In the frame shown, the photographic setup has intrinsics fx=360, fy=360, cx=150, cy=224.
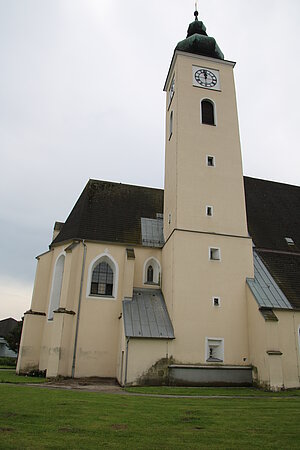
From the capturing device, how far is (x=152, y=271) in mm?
21719

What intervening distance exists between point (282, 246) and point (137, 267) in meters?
9.12

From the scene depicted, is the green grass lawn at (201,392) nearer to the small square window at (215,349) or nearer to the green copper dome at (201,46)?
the small square window at (215,349)

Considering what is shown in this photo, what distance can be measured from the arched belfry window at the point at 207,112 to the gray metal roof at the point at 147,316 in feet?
35.9

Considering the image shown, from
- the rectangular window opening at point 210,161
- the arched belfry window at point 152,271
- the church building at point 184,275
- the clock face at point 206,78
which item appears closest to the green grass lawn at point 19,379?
the church building at point 184,275

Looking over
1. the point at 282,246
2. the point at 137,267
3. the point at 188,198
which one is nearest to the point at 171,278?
the point at 137,267

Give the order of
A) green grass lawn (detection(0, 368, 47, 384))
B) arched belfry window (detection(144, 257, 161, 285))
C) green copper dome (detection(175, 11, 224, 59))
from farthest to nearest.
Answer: green copper dome (detection(175, 11, 224, 59)), arched belfry window (detection(144, 257, 161, 285)), green grass lawn (detection(0, 368, 47, 384))

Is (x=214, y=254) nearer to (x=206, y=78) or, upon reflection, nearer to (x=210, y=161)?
(x=210, y=161)

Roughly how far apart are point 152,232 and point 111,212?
298 centimetres

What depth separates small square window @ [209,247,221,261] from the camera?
19031mm

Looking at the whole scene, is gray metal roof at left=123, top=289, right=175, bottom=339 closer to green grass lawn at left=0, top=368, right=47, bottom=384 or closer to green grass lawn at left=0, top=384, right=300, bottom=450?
green grass lawn at left=0, top=368, right=47, bottom=384

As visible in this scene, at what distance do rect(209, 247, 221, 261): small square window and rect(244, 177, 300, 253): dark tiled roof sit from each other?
3.89 meters

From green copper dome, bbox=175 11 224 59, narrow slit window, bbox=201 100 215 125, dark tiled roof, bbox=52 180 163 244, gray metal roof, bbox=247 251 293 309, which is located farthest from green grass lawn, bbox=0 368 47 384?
green copper dome, bbox=175 11 224 59

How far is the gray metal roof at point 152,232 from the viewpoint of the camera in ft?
71.7

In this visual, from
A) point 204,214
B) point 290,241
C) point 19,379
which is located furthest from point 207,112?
point 19,379
